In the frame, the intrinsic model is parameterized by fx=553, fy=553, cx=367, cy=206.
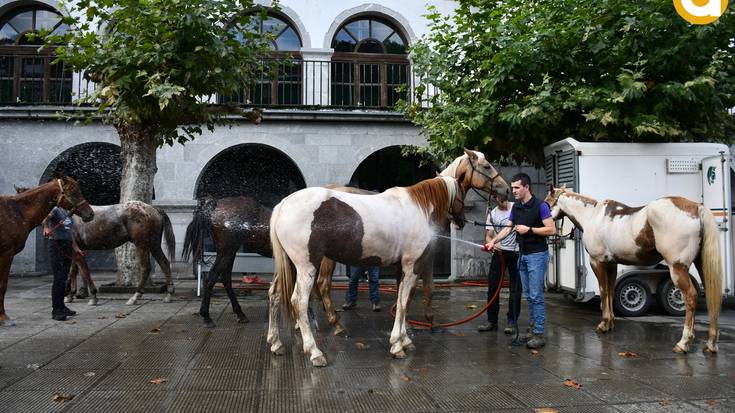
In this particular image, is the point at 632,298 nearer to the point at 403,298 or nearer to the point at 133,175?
the point at 403,298

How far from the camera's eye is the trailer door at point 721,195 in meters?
9.03

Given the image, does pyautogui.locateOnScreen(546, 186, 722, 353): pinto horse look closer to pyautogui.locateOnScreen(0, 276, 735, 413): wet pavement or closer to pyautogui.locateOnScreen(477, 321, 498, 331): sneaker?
pyautogui.locateOnScreen(0, 276, 735, 413): wet pavement

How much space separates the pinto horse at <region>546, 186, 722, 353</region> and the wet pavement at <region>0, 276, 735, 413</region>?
556mm

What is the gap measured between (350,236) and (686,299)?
4.15 metres

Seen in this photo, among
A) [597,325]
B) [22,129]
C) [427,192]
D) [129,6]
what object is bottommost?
[597,325]

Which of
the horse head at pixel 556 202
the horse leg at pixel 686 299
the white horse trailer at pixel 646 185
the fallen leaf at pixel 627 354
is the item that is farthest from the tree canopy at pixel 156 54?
the horse leg at pixel 686 299

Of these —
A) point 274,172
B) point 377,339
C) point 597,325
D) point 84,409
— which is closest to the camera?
point 84,409

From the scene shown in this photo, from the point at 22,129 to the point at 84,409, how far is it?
13.3 metres

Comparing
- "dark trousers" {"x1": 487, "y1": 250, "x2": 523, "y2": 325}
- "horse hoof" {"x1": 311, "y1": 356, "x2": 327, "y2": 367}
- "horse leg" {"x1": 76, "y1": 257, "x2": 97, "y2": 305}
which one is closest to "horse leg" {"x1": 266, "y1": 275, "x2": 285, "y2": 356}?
"horse hoof" {"x1": 311, "y1": 356, "x2": 327, "y2": 367}

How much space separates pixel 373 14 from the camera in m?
16.5

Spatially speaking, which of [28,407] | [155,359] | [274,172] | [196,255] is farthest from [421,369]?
[274,172]

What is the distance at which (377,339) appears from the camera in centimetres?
692

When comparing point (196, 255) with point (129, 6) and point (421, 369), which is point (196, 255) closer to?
point (129, 6)

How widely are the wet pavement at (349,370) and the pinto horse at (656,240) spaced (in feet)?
1.83
